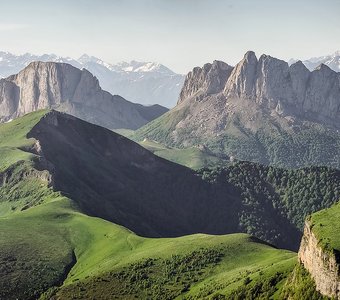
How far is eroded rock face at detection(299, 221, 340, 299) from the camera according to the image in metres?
97.3

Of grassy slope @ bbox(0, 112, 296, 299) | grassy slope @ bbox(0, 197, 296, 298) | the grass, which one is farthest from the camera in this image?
grassy slope @ bbox(0, 112, 296, 299)

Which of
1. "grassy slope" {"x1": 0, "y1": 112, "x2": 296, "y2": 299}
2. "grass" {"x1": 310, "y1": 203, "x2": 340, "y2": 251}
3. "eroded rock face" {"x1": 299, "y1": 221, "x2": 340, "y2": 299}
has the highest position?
"grass" {"x1": 310, "y1": 203, "x2": 340, "y2": 251}

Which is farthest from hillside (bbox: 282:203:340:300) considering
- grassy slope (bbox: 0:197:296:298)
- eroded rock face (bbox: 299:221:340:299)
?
grassy slope (bbox: 0:197:296:298)

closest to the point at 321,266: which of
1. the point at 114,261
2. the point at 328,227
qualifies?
the point at 328,227

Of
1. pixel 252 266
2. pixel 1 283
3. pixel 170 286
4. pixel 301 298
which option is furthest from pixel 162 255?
pixel 301 298

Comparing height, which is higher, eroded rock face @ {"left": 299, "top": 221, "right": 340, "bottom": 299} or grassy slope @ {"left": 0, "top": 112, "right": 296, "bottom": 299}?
eroded rock face @ {"left": 299, "top": 221, "right": 340, "bottom": 299}

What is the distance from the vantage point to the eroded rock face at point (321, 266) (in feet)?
319

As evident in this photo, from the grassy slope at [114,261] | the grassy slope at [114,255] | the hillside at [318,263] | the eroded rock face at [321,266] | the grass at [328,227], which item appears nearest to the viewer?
the eroded rock face at [321,266]


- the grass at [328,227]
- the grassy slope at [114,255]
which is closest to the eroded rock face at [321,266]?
the grass at [328,227]

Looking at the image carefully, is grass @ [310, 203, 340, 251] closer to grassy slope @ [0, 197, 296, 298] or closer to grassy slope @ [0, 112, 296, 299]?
grassy slope @ [0, 112, 296, 299]

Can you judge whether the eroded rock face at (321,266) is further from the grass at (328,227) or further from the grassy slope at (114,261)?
the grassy slope at (114,261)

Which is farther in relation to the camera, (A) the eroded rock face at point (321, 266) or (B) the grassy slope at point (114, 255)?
(B) the grassy slope at point (114, 255)

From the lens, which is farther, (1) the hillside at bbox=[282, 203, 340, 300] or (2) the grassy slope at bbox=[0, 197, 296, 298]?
(2) the grassy slope at bbox=[0, 197, 296, 298]

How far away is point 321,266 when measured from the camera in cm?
10144
